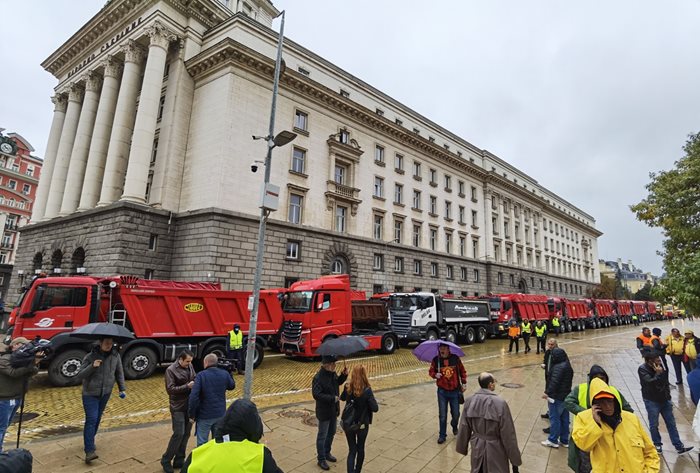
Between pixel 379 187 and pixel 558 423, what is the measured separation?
29178mm

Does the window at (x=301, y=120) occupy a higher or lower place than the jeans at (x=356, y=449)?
higher

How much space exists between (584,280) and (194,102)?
3005 inches

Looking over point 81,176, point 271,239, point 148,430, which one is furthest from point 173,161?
point 148,430

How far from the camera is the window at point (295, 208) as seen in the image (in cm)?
2744

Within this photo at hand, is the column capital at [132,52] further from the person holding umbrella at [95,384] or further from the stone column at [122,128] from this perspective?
the person holding umbrella at [95,384]

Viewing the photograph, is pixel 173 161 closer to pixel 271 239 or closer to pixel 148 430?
pixel 271 239

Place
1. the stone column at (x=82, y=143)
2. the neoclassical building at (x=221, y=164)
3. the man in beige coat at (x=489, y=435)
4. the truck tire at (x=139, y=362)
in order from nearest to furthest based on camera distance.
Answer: the man in beige coat at (x=489, y=435), the truck tire at (x=139, y=362), the neoclassical building at (x=221, y=164), the stone column at (x=82, y=143)

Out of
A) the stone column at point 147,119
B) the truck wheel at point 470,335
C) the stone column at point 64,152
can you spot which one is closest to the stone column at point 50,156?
the stone column at point 64,152

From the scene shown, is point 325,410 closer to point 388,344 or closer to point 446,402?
point 446,402

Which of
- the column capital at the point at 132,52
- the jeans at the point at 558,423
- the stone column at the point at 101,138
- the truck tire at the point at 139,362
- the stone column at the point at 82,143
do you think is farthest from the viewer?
the stone column at the point at 82,143

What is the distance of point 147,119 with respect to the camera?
991 inches

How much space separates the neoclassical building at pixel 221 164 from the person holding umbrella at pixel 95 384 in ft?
54.1

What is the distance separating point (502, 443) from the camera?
4281 millimetres

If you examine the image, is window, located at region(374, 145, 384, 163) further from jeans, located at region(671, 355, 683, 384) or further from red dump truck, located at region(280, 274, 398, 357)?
jeans, located at region(671, 355, 683, 384)
